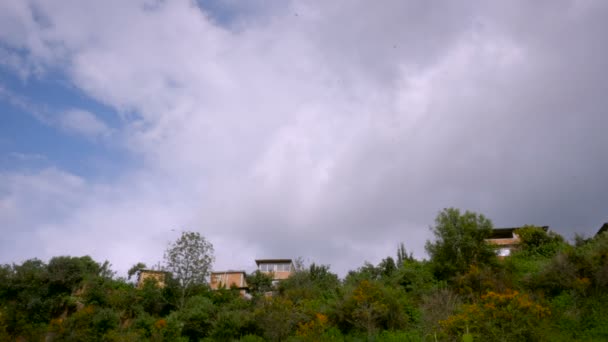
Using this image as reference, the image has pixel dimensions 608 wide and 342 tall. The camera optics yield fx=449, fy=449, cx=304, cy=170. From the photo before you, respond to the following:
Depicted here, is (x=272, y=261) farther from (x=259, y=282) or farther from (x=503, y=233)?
(x=503, y=233)

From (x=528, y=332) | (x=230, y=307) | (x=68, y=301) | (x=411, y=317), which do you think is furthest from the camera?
(x=68, y=301)

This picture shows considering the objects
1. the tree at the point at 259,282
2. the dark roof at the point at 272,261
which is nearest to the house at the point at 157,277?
the tree at the point at 259,282

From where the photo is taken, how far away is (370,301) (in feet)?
72.8

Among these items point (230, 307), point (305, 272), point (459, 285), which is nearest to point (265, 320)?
point (230, 307)

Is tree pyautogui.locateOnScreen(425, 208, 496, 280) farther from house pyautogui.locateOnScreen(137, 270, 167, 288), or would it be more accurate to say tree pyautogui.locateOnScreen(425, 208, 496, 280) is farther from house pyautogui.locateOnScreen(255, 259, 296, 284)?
house pyautogui.locateOnScreen(255, 259, 296, 284)

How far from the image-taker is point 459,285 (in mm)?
24984

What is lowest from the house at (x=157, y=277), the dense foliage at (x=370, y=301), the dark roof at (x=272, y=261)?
the dense foliage at (x=370, y=301)

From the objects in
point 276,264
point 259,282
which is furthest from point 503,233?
point 259,282

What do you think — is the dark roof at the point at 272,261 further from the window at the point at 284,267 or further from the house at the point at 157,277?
the house at the point at 157,277

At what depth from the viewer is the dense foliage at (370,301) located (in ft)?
60.1

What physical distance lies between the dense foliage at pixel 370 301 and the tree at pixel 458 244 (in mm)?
69

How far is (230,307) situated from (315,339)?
363 inches

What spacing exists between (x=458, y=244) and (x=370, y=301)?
8.98m

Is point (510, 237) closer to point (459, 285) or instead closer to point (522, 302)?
point (459, 285)
